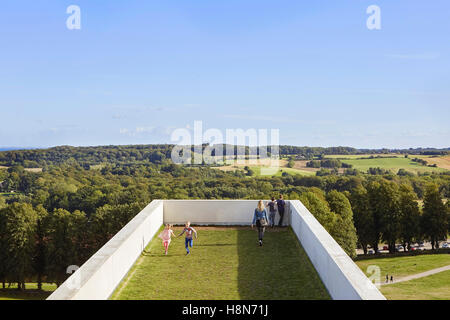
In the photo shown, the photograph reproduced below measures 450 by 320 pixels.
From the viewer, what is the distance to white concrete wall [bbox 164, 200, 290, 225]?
18094 mm

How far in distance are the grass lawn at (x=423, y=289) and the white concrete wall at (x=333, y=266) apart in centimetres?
2094

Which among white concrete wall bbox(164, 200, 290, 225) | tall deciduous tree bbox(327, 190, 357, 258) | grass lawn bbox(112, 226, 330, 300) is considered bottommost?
tall deciduous tree bbox(327, 190, 357, 258)

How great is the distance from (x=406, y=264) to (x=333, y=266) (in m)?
45.3

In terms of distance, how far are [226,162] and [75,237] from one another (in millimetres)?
91397

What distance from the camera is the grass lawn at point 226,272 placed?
988 centimetres

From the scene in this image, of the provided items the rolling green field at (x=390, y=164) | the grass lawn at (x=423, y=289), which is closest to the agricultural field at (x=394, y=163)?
the rolling green field at (x=390, y=164)

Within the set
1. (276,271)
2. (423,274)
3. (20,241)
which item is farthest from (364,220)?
(276,271)

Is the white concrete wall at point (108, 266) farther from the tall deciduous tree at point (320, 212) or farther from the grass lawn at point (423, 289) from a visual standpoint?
the tall deciduous tree at point (320, 212)

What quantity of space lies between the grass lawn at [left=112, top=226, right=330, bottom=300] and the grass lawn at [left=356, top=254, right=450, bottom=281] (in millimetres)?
33883

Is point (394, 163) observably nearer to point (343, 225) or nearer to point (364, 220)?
point (364, 220)

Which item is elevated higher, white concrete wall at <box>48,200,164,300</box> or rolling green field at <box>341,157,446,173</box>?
white concrete wall at <box>48,200,164,300</box>

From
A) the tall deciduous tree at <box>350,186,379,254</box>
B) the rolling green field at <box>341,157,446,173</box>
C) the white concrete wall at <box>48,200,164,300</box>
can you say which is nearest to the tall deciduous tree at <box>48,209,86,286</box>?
the white concrete wall at <box>48,200,164,300</box>

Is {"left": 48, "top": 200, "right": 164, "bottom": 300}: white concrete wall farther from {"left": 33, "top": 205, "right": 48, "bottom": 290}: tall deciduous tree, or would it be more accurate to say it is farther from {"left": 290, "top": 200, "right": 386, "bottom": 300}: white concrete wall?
{"left": 33, "top": 205, "right": 48, "bottom": 290}: tall deciduous tree

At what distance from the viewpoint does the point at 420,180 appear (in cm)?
9994
